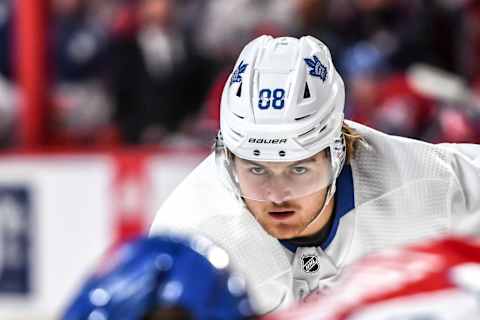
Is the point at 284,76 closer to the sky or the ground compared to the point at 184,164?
closer to the sky

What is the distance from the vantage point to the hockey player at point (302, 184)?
3.24 metres

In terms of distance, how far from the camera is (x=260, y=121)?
10.6 ft

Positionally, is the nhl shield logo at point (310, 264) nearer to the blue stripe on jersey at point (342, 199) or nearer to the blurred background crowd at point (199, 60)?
the blue stripe on jersey at point (342, 199)

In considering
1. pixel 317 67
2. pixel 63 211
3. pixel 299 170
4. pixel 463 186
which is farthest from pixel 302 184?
pixel 63 211

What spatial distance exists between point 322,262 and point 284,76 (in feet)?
1.64

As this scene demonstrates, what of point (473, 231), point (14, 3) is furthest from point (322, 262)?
point (14, 3)

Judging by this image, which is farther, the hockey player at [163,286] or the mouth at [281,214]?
the mouth at [281,214]

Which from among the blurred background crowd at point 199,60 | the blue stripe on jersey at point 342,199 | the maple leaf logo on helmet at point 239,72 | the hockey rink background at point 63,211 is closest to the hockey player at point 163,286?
the maple leaf logo on helmet at point 239,72

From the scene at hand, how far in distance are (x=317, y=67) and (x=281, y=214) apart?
375 millimetres

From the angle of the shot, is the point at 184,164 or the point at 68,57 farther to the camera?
the point at 68,57

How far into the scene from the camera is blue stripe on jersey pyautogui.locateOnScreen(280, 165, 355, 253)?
11.2ft

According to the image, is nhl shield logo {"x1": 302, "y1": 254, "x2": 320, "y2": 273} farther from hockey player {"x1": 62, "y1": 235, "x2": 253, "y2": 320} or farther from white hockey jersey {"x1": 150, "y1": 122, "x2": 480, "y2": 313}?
hockey player {"x1": 62, "y1": 235, "x2": 253, "y2": 320}

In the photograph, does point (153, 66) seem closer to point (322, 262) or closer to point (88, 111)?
point (88, 111)

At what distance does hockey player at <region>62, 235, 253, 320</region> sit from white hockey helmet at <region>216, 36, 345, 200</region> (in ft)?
5.16
